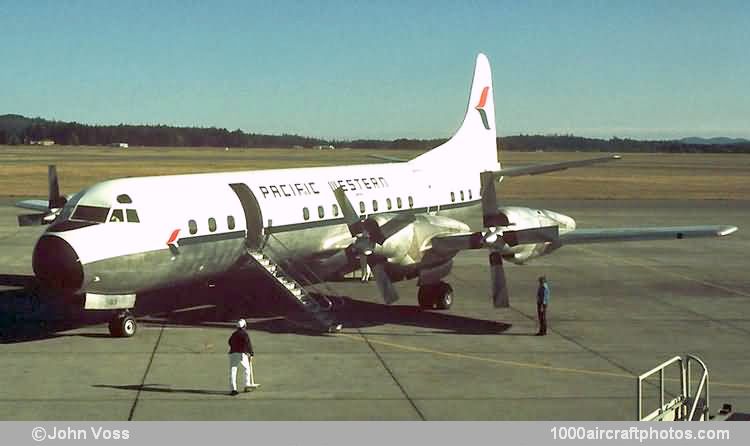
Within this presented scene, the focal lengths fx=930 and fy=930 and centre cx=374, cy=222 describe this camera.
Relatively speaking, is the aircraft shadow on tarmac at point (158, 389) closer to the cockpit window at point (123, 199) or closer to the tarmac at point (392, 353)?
the tarmac at point (392, 353)

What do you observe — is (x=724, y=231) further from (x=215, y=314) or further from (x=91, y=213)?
(x=91, y=213)

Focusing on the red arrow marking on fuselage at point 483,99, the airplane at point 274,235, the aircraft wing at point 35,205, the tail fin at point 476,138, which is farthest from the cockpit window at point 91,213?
the red arrow marking on fuselage at point 483,99

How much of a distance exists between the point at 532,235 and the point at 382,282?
13.5 feet

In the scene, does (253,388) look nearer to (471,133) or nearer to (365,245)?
(365,245)

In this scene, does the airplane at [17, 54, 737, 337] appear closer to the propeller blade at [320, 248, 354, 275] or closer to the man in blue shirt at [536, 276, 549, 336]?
the propeller blade at [320, 248, 354, 275]

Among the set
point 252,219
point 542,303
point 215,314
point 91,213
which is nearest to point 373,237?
point 252,219

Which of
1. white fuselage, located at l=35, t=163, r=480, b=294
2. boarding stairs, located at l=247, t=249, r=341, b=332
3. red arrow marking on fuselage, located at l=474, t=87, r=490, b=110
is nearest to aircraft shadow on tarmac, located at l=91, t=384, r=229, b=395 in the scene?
white fuselage, located at l=35, t=163, r=480, b=294

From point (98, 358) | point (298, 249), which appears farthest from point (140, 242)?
point (298, 249)

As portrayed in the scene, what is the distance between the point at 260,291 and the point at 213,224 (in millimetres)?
6646

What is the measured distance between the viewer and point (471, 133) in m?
36.5

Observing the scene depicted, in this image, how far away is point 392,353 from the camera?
22062 mm

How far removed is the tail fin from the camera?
114 feet

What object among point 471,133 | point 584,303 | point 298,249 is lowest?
point 584,303
